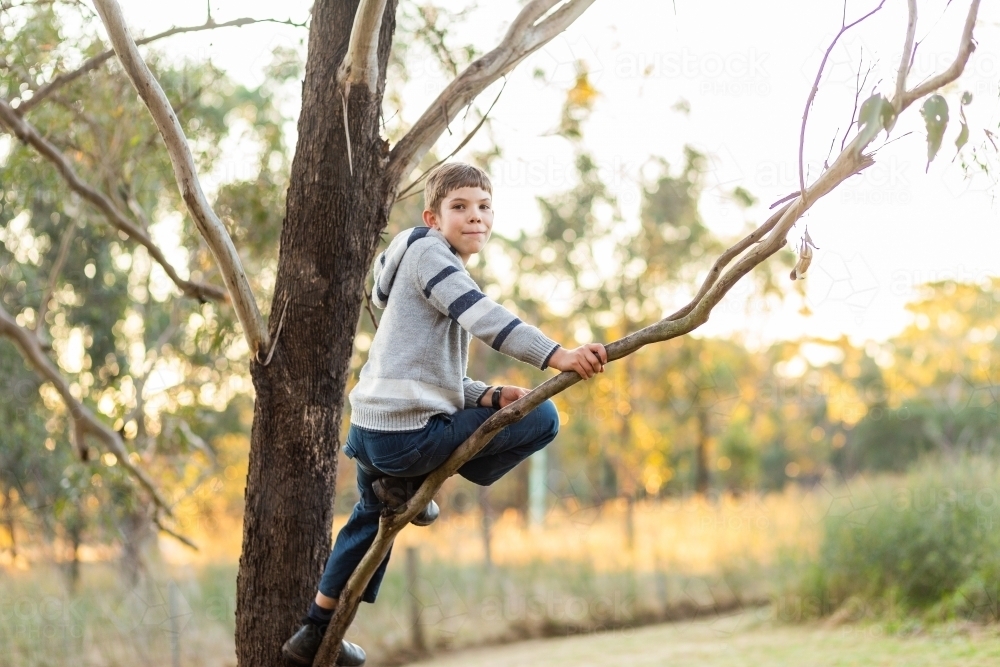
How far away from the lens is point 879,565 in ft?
24.3

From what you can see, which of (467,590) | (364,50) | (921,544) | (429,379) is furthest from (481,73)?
(467,590)

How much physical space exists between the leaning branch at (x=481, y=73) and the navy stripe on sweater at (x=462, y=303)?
703 millimetres

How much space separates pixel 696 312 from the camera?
2.17m

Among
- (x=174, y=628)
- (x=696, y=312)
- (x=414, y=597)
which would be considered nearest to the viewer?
(x=696, y=312)

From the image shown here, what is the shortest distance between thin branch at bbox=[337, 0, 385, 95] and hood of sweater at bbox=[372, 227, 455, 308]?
531mm

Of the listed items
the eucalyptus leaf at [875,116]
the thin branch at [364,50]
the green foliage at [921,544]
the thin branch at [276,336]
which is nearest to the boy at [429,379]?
the thin branch at [276,336]

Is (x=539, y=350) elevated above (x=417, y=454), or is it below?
above

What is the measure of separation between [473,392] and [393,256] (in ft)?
1.38

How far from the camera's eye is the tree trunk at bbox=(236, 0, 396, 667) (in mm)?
2715

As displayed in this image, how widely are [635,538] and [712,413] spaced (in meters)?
6.85

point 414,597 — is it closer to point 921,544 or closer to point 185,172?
point 921,544

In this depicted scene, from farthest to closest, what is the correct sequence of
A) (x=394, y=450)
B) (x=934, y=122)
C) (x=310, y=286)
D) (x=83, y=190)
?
(x=83, y=190) < (x=310, y=286) < (x=394, y=450) < (x=934, y=122)

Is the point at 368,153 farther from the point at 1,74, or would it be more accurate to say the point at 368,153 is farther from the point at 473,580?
the point at 473,580

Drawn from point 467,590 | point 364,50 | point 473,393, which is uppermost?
point 364,50
